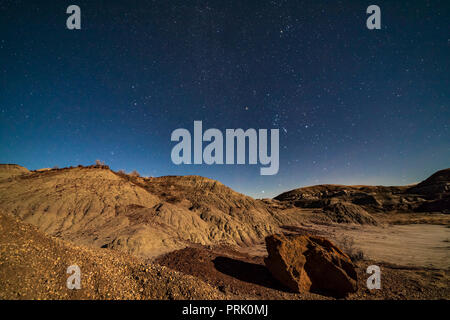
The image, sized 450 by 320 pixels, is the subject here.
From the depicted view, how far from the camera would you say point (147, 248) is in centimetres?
1048

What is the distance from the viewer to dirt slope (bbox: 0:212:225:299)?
4004 millimetres

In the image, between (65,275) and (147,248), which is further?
(147,248)

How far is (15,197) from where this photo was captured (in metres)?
16.3

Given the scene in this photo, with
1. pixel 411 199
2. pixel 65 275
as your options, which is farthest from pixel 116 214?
pixel 411 199

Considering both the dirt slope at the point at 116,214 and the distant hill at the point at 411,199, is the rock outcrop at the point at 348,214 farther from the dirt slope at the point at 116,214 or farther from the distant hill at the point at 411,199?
the dirt slope at the point at 116,214

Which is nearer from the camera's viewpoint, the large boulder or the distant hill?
the large boulder

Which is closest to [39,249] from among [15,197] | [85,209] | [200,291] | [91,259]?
[91,259]

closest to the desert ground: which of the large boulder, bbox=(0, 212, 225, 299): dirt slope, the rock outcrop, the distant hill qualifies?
bbox=(0, 212, 225, 299): dirt slope

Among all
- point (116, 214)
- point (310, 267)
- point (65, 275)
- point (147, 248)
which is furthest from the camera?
point (116, 214)

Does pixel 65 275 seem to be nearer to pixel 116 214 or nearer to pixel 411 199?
pixel 116 214

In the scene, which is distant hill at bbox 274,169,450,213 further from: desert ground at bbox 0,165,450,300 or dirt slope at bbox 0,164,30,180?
dirt slope at bbox 0,164,30,180

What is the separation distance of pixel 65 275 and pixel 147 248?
20.4 feet

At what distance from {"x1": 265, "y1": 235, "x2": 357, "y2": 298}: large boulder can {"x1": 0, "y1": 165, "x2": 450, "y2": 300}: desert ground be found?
0.38 metres
